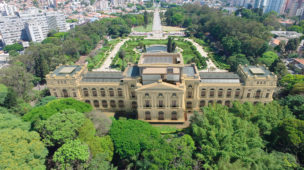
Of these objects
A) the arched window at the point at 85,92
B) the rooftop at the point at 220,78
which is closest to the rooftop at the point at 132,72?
the arched window at the point at 85,92

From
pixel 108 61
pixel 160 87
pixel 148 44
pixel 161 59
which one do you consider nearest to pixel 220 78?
pixel 161 59

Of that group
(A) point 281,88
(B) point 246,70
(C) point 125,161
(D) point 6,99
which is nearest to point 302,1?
(A) point 281,88

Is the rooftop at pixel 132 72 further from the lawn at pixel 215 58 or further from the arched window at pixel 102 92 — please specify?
the lawn at pixel 215 58

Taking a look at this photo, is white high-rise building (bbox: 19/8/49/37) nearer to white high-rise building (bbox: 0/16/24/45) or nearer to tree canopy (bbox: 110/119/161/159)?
white high-rise building (bbox: 0/16/24/45)

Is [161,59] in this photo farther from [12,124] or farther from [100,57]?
[100,57]

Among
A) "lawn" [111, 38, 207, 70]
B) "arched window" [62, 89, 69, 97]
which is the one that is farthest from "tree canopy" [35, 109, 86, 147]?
"lawn" [111, 38, 207, 70]

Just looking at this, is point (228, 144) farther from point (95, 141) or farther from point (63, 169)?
point (63, 169)
